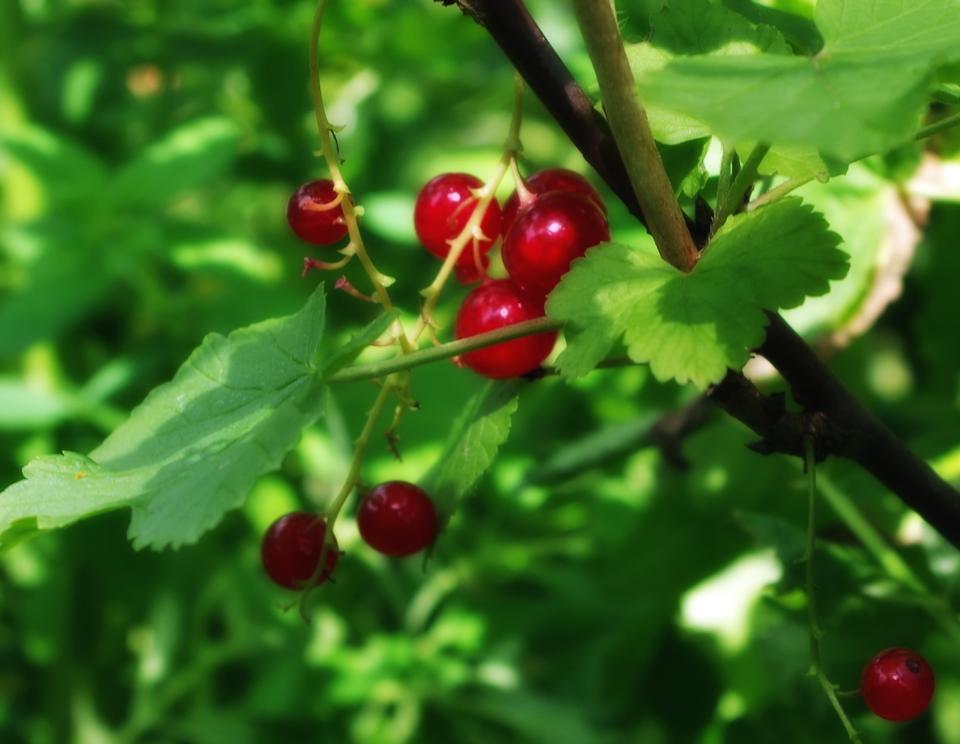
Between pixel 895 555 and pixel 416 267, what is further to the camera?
pixel 416 267

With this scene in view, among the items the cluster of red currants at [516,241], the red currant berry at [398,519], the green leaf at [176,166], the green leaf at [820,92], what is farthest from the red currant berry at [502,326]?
the green leaf at [176,166]

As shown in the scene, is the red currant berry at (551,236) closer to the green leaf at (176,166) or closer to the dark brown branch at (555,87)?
the dark brown branch at (555,87)

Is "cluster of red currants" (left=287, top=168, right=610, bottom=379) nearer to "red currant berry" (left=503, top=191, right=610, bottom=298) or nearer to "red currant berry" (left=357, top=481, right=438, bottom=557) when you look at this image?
"red currant berry" (left=503, top=191, right=610, bottom=298)

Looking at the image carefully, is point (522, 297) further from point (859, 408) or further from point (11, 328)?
point (11, 328)

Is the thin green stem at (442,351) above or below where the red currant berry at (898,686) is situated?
above

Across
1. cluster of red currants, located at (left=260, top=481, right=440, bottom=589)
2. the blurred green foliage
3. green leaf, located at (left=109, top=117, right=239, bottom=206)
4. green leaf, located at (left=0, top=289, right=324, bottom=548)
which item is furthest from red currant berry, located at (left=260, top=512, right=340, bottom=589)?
green leaf, located at (left=109, top=117, right=239, bottom=206)

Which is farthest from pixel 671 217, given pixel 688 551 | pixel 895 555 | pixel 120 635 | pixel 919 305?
pixel 120 635
